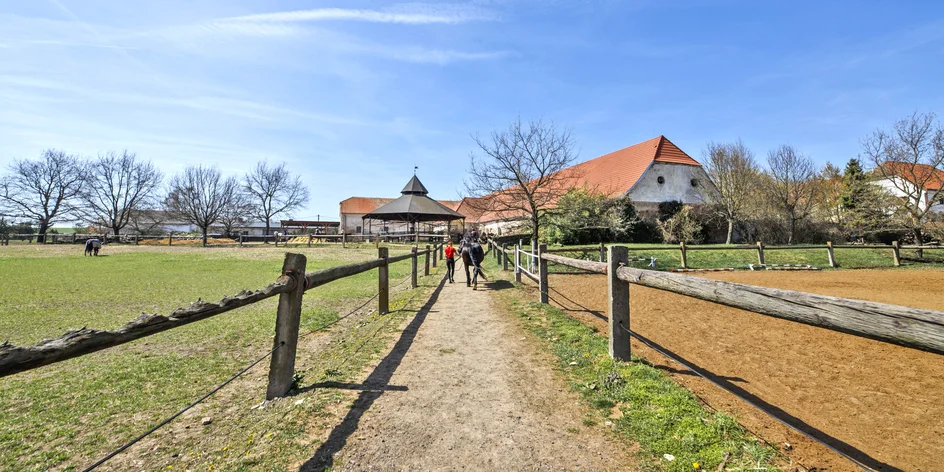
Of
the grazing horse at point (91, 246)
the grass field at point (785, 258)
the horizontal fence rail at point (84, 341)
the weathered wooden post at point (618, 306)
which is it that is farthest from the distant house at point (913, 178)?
the grazing horse at point (91, 246)

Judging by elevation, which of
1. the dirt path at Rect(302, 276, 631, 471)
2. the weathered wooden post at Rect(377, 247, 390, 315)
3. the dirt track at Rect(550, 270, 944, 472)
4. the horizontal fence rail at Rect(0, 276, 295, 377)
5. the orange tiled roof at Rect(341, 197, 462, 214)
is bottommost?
the dirt track at Rect(550, 270, 944, 472)

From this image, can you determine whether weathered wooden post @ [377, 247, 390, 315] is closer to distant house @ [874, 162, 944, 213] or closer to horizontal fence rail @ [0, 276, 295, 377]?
horizontal fence rail @ [0, 276, 295, 377]

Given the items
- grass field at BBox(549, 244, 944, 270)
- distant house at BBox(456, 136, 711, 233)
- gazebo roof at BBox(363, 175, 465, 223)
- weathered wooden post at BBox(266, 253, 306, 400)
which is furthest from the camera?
gazebo roof at BBox(363, 175, 465, 223)

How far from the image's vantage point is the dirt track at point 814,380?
9.16ft

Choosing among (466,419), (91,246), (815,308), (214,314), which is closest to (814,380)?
(815,308)

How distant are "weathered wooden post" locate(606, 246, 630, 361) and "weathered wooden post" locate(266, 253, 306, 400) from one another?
2861 mm

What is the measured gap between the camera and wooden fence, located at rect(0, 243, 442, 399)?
1454 mm

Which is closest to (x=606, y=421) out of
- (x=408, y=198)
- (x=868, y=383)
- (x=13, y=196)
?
(x=868, y=383)

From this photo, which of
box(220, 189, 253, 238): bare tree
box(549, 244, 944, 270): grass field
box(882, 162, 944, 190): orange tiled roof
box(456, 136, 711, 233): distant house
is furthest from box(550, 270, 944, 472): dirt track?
box(220, 189, 253, 238): bare tree

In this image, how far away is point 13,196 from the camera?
40.6 m

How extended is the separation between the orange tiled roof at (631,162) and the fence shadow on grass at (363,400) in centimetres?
2481

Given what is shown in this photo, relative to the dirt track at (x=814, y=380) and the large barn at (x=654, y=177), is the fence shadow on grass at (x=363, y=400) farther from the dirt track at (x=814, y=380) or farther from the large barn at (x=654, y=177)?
Answer: the large barn at (x=654, y=177)

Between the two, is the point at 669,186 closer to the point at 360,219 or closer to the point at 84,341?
the point at 84,341

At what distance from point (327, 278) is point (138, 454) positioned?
197 centimetres
